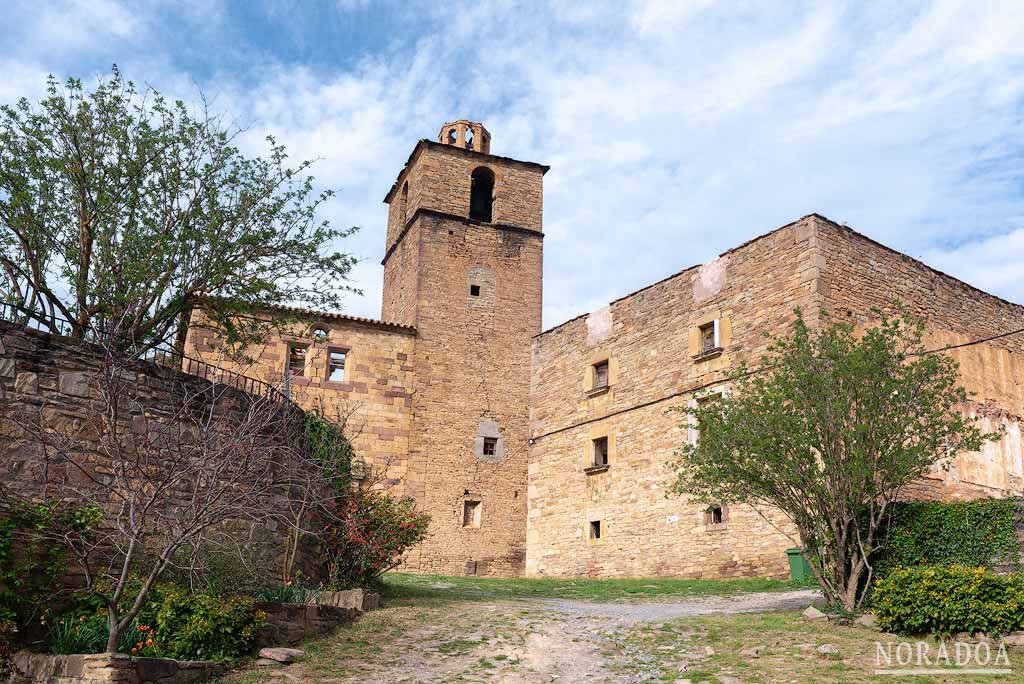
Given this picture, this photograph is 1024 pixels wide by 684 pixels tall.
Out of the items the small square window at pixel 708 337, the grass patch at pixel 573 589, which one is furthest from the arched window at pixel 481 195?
the grass patch at pixel 573 589

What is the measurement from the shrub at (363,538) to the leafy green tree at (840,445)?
466 cm

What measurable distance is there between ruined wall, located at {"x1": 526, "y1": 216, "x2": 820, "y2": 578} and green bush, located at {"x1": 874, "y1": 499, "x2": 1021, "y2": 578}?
4941mm

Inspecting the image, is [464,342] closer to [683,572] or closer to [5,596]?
[683,572]

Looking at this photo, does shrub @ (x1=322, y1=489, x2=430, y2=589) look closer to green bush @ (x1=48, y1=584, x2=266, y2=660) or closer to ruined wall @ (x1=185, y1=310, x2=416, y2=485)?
green bush @ (x1=48, y1=584, x2=266, y2=660)

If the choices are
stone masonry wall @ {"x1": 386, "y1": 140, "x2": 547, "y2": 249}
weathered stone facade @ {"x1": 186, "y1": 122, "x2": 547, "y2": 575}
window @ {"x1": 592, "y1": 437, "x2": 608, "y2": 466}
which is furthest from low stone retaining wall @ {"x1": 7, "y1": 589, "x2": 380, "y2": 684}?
stone masonry wall @ {"x1": 386, "y1": 140, "x2": 547, "y2": 249}

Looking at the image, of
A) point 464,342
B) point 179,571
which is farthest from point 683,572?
point 179,571

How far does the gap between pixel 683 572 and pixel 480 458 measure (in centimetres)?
760

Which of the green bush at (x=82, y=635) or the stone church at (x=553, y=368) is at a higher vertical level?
the stone church at (x=553, y=368)

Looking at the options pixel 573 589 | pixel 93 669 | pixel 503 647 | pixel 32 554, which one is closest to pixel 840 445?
pixel 503 647

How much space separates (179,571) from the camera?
1086 centimetres

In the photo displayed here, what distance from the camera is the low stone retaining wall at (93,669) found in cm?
823

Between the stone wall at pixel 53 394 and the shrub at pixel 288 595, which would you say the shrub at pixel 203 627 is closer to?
the shrub at pixel 288 595

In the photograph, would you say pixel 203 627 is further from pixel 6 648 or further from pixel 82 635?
pixel 6 648

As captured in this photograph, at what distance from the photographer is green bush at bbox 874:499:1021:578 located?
484 inches
